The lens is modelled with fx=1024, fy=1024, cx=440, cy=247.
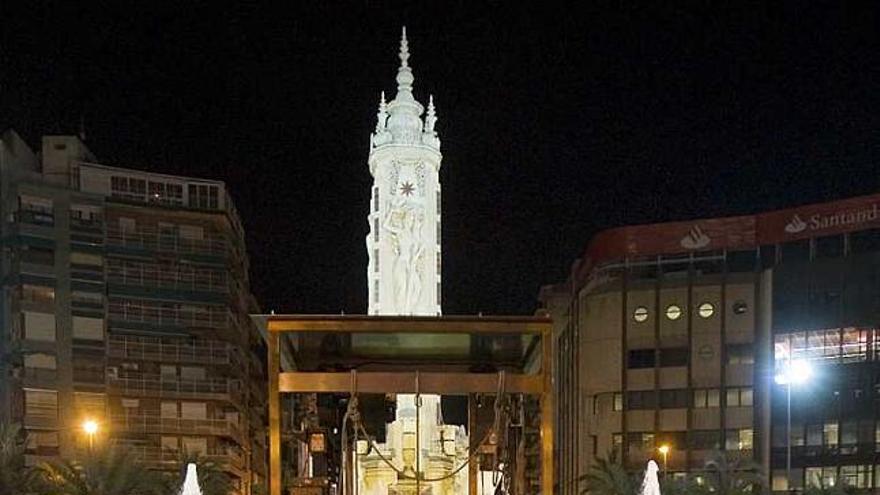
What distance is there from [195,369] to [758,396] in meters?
20.1

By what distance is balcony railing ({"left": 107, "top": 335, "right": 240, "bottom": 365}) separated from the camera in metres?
34.6

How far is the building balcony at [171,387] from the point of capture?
34312 mm

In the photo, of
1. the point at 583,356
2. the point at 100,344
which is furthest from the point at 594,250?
the point at 100,344

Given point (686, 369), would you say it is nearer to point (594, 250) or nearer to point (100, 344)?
point (594, 250)

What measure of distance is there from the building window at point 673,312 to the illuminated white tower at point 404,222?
416 inches

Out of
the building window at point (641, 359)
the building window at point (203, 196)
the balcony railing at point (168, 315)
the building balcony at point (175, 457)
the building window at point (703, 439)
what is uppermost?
the building window at point (203, 196)

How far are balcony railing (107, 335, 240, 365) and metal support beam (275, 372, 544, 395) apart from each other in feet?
91.3

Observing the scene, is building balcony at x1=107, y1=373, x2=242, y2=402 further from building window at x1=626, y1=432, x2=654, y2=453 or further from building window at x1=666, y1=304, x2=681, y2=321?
building window at x1=666, y1=304, x2=681, y2=321

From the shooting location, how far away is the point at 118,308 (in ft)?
113

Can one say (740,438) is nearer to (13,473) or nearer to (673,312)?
(673,312)

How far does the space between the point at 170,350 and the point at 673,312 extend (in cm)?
1831

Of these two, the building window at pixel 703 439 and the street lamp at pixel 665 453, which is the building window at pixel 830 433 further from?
the street lamp at pixel 665 453

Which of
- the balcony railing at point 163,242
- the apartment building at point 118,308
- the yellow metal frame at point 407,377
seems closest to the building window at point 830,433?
the apartment building at point 118,308

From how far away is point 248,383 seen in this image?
1681 inches
